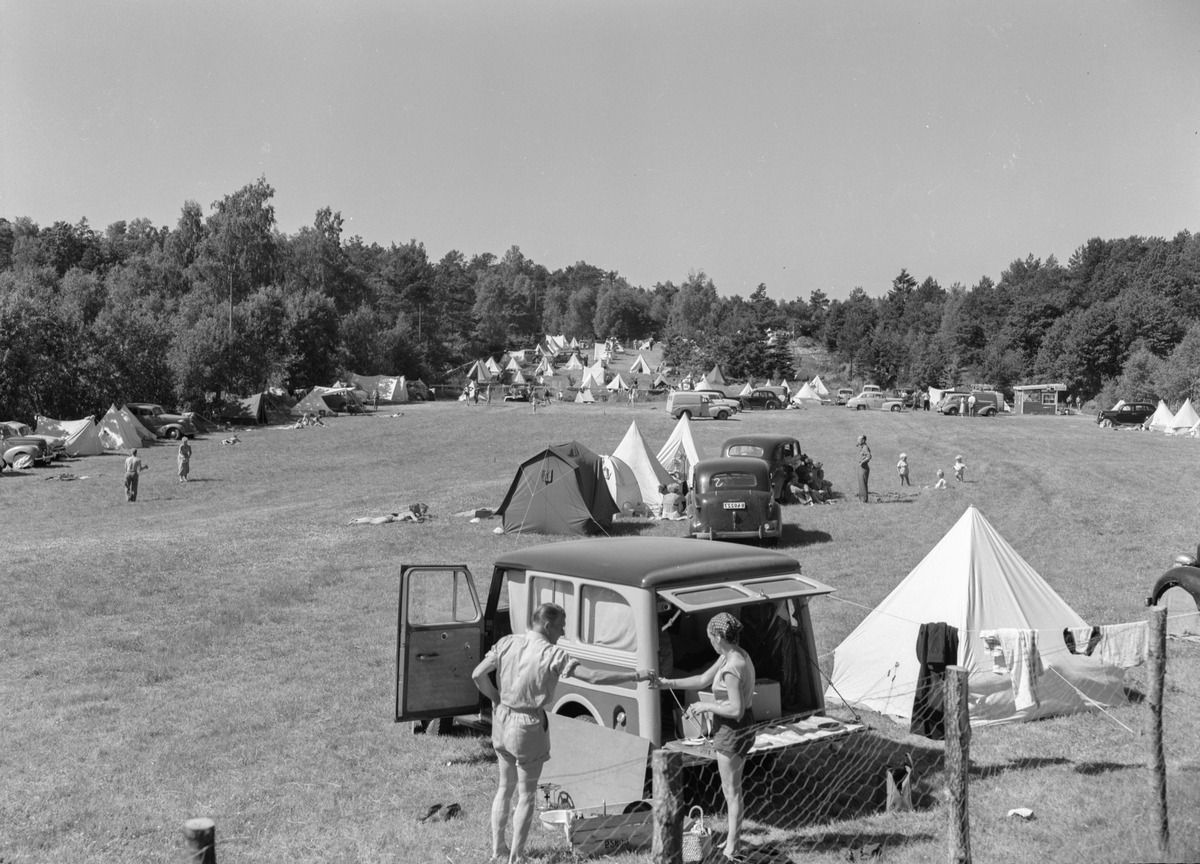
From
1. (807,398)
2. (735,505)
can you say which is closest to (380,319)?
(807,398)

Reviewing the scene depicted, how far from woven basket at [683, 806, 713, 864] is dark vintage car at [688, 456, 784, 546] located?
13810mm

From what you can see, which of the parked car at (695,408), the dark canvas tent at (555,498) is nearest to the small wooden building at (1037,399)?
the parked car at (695,408)

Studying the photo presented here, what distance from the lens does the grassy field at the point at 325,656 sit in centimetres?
712

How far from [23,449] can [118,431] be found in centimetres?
595

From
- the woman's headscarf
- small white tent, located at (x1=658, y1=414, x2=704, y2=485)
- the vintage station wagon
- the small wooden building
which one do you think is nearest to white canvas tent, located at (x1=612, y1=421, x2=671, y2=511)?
small white tent, located at (x1=658, y1=414, x2=704, y2=485)

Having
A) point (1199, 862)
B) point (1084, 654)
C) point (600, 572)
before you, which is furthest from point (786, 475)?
point (1199, 862)

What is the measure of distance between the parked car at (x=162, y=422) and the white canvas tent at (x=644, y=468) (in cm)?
2624

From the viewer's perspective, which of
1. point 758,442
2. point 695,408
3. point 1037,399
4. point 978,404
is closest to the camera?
point 758,442

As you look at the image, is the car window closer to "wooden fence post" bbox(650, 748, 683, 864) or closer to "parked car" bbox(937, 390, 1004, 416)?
"wooden fence post" bbox(650, 748, 683, 864)

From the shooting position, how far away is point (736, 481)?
2094 cm

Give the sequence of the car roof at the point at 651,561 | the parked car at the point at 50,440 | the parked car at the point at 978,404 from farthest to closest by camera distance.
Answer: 1. the parked car at the point at 978,404
2. the parked car at the point at 50,440
3. the car roof at the point at 651,561

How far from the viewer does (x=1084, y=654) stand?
915 cm

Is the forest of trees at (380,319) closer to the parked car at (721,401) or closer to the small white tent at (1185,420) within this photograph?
the small white tent at (1185,420)

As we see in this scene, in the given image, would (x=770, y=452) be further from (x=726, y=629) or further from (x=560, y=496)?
(x=726, y=629)
